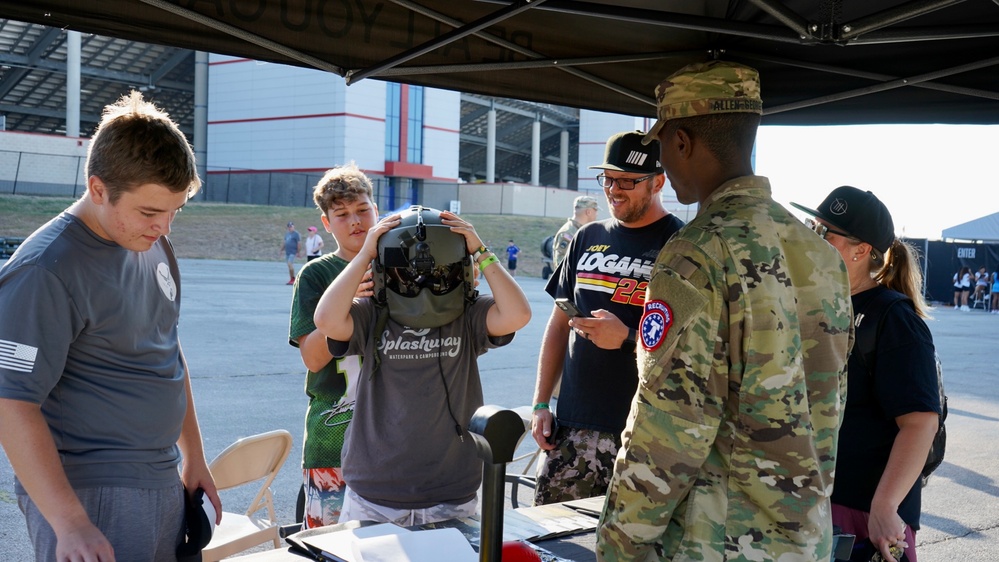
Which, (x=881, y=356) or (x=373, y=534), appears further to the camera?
(x=881, y=356)

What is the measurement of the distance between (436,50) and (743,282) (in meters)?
1.89

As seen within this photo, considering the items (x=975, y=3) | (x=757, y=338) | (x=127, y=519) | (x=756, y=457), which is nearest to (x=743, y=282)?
(x=757, y=338)

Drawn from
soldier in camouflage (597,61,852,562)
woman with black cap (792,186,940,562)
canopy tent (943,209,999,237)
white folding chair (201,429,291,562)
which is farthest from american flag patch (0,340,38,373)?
→ canopy tent (943,209,999,237)

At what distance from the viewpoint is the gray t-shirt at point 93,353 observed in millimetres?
1665

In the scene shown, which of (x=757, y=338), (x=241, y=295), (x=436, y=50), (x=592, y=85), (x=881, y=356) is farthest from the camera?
(x=241, y=295)

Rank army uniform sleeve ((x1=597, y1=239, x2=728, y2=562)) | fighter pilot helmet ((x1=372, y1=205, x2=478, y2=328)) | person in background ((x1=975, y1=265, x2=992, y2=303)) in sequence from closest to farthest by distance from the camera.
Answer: army uniform sleeve ((x1=597, y1=239, x2=728, y2=562)) → fighter pilot helmet ((x1=372, y1=205, x2=478, y2=328)) → person in background ((x1=975, y1=265, x2=992, y2=303))

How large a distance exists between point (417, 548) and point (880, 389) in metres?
1.39

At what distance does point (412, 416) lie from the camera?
242 centimetres

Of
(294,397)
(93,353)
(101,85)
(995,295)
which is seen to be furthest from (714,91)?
(101,85)

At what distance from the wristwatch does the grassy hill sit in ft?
79.0

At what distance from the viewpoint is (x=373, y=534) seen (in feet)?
5.96

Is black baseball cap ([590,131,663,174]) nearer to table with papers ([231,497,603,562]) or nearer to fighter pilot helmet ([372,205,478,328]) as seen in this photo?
fighter pilot helmet ([372,205,478,328])

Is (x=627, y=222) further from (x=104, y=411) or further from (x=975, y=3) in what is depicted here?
(x=104, y=411)

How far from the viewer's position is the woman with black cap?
88.4 inches
